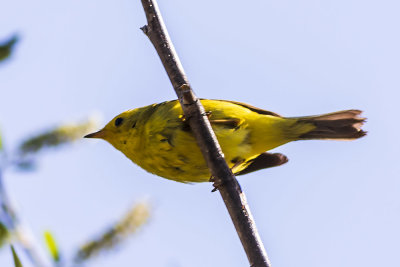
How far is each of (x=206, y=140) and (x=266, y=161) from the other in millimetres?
2015

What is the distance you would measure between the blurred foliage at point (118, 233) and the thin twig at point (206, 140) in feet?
1.78

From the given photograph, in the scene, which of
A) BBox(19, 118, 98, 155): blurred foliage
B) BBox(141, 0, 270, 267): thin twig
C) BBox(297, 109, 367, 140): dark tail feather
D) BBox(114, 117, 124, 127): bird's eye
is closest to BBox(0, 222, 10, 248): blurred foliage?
BBox(19, 118, 98, 155): blurred foliage

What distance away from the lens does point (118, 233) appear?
7.23 ft

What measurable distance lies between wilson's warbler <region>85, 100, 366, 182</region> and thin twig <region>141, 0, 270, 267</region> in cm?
84

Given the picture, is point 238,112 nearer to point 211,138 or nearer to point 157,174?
→ point 157,174

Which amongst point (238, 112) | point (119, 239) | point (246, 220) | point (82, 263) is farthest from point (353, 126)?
point (82, 263)

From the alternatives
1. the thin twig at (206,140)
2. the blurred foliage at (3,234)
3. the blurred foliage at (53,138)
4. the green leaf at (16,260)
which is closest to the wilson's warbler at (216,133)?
the thin twig at (206,140)

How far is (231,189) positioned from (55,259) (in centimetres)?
124

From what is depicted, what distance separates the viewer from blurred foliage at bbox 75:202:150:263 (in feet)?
6.30

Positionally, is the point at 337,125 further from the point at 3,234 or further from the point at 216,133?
the point at 3,234

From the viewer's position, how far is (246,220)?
113 inches

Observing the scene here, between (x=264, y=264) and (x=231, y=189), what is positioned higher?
(x=231, y=189)

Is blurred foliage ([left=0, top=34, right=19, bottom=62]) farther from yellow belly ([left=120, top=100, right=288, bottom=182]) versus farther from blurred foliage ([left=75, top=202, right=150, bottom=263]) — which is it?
yellow belly ([left=120, top=100, right=288, bottom=182])

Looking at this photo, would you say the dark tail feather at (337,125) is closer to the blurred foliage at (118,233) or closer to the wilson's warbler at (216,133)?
the wilson's warbler at (216,133)
